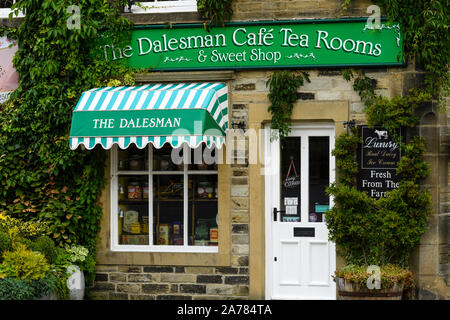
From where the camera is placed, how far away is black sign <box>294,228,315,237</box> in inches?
333

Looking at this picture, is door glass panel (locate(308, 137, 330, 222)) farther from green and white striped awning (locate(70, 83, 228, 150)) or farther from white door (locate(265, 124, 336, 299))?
green and white striped awning (locate(70, 83, 228, 150))

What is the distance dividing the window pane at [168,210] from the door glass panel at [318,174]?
5.84 ft

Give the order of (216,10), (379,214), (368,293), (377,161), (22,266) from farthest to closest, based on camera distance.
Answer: (216,10) < (377,161) < (379,214) < (368,293) < (22,266)

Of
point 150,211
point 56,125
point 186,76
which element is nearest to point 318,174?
point 186,76

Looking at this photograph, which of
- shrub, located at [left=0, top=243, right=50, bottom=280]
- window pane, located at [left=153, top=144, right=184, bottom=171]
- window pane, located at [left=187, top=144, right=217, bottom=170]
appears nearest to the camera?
shrub, located at [left=0, top=243, right=50, bottom=280]

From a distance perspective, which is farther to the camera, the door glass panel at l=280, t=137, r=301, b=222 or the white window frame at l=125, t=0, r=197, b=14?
the white window frame at l=125, t=0, r=197, b=14

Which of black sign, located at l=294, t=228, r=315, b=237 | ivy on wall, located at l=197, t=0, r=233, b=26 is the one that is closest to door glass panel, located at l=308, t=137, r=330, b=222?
black sign, located at l=294, t=228, r=315, b=237

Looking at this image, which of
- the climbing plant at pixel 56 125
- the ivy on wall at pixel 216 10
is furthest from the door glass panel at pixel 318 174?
the climbing plant at pixel 56 125

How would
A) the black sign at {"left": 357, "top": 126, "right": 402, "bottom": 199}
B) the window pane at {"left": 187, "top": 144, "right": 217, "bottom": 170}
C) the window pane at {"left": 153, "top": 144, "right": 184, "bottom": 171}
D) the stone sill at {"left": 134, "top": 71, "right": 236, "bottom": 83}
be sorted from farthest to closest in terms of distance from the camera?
the window pane at {"left": 153, "top": 144, "right": 184, "bottom": 171}, the window pane at {"left": 187, "top": 144, "right": 217, "bottom": 170}, the stone sill at {"left": 134, "top": 71, "right": 236, "bottom": 83}, the black sign at {"left": 357, "top": 126, "right": 402, "bottom": 199}

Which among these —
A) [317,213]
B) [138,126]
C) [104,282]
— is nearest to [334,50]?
[317,213]

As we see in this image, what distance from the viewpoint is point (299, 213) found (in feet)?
27.9

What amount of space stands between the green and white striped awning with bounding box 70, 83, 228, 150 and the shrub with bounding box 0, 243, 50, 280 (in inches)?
56.6

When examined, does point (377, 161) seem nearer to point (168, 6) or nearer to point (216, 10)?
point (216, 10)

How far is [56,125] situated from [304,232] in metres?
3.65
